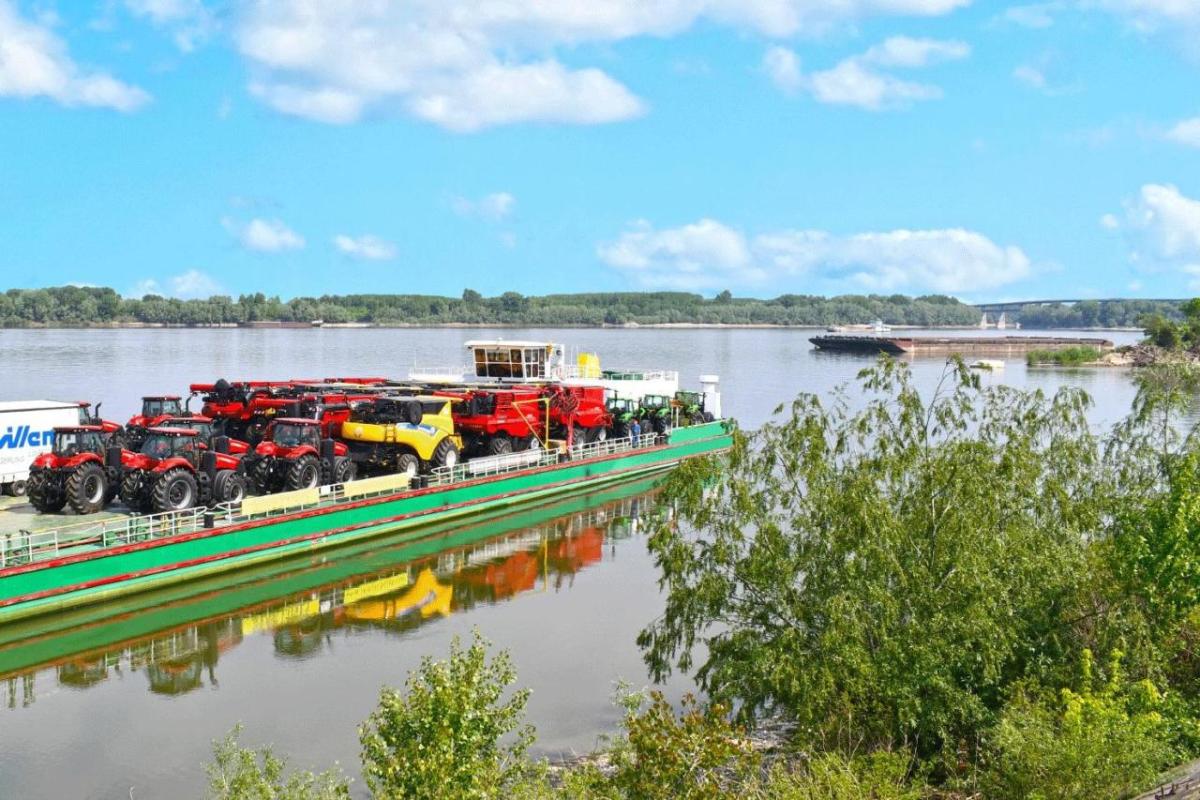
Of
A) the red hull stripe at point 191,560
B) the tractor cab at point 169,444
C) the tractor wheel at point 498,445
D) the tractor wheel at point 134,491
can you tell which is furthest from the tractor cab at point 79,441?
the tractor wheel at point 498,445

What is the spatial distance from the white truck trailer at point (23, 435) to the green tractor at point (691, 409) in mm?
24984

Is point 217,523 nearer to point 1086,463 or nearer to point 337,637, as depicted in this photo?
point 337,637

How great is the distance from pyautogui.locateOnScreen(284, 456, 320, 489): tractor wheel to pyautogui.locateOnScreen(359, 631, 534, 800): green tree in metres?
18.3

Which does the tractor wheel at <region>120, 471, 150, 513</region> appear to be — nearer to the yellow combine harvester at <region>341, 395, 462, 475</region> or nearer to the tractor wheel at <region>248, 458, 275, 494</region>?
the tractor wheel at <region>248, 458, 275, 494</region>

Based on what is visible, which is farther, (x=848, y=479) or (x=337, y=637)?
(x=337, y=637)

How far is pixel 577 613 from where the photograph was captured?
77.1ft

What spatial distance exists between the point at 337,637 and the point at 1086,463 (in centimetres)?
1368

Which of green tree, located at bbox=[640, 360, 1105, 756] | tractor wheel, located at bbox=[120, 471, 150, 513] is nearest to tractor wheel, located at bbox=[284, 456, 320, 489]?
tractor wheel, located at bbox=[120, 471, 150, 513]

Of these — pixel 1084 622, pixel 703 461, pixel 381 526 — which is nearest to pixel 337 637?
pixel 381 526

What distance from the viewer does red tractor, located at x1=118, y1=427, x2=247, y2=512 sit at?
2414 cm

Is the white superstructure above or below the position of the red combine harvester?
above

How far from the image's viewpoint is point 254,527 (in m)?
24.8

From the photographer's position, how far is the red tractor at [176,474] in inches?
950

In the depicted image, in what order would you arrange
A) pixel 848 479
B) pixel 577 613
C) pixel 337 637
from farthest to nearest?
pixel 577 613 → pixel 337 637 → pixel 848 479
